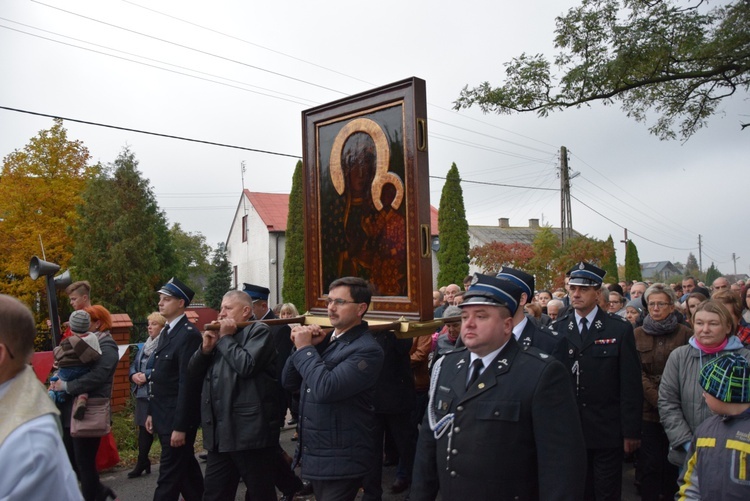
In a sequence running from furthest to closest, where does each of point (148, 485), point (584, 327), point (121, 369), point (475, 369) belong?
1. point (121, 369)
2. point (148, 485)
3. point (584, 327)
4. point (475, 369)

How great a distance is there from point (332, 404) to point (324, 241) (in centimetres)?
164

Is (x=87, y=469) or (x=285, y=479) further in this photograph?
(x=285, y=479)

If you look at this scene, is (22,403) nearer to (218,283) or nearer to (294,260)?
(294,260)

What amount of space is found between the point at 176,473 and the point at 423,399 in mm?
2663

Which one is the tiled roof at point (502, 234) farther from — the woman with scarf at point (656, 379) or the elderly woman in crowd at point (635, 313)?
the woman with scarf at point (656, 379)

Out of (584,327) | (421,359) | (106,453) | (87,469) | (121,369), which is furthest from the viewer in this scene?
(121,369)

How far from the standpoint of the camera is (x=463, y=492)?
2.48 metres

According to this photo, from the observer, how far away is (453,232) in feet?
87.8

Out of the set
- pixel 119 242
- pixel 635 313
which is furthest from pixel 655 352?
pixel 119 242

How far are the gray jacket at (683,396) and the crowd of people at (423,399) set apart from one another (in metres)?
0.01

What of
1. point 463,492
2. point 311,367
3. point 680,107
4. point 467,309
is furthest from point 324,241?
point 680,107

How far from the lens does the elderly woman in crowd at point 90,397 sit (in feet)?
16.3

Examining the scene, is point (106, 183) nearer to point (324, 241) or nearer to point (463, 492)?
point (324, 241)

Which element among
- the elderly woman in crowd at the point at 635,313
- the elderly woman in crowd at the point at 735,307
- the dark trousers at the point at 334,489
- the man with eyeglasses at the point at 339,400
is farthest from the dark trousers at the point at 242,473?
the elderly woman in crowd at the point at 635,313
